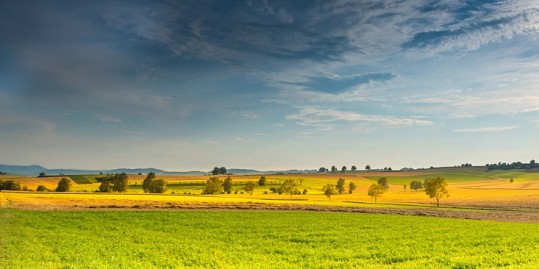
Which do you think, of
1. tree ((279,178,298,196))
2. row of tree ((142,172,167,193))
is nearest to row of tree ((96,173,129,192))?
row of tree ((142,172,167,193))

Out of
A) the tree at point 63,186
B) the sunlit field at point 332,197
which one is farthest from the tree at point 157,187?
the tree at point 63,186

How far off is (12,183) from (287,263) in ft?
439

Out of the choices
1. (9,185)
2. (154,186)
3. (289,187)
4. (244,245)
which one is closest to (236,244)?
(244,245)

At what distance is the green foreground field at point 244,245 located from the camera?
23766 mm

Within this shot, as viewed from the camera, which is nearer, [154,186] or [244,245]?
[244,245]

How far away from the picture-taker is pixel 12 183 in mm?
128500

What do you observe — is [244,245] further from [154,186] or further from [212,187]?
[154,186]

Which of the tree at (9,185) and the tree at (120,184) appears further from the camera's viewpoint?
the tree at (120,184)

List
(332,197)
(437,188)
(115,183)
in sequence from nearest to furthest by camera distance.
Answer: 1. (437,188)
2. (332,197)
3. (115,183)

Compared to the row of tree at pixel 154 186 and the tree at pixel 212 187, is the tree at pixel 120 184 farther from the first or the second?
the tree at pixel 212 187

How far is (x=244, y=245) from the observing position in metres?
31.8

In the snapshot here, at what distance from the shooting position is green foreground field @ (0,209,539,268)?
2377 cm

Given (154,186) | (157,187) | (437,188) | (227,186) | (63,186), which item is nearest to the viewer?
(437,188)

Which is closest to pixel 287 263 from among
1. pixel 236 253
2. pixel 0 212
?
pixel 236 253
